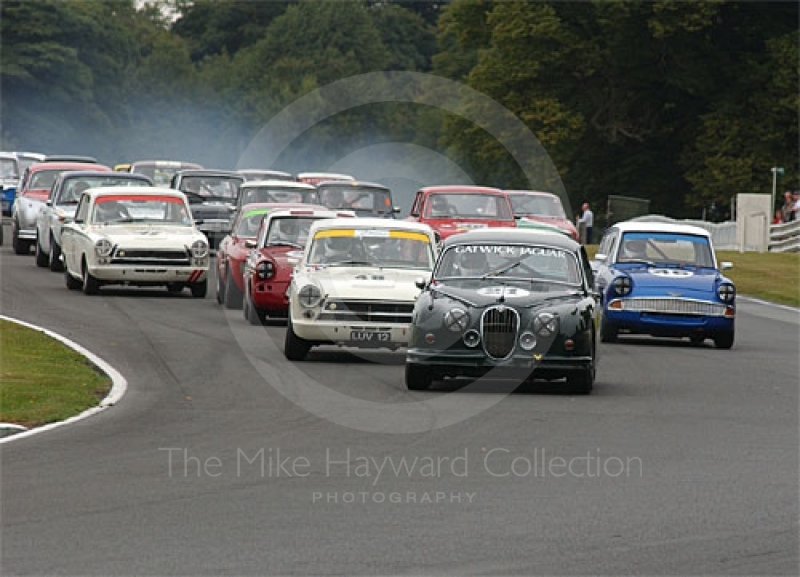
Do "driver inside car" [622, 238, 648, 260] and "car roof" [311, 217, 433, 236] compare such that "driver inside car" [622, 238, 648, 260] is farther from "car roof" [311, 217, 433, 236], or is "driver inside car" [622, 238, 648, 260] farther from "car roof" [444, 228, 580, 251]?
"car roof" [444, 228, 580, 251]

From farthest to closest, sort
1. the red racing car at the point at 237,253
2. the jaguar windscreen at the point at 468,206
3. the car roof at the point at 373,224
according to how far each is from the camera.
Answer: the jaguar windscreen at the point at 468,206 → the red racing car at the point at 237,253 → the car roof at the point at 373,224

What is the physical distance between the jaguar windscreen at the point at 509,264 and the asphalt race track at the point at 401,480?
46.2 inches

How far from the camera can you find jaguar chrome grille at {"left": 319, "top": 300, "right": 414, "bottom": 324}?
18.2 meters

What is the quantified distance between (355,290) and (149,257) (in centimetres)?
855

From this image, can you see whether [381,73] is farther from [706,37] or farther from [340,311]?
[340,311]

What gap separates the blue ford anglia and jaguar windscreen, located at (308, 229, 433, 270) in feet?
10.9

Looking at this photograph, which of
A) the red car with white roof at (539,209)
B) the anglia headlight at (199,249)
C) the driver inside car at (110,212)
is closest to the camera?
the anglia headlight at (199,249)

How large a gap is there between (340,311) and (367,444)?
574 cm

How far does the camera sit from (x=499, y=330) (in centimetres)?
1583

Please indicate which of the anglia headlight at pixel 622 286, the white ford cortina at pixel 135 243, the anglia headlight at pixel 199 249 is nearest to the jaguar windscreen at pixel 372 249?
the anglia headlight at pixel 622 286

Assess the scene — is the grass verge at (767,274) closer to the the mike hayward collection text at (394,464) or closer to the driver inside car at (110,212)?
the driver inside car at (110,212)

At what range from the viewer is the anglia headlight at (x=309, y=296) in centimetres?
1823

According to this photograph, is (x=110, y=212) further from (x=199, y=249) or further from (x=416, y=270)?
(x=416, y=270)

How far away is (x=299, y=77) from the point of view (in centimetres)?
12525
